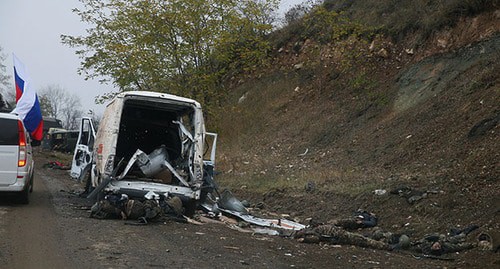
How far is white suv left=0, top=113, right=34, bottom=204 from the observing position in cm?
1192

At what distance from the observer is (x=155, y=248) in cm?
819

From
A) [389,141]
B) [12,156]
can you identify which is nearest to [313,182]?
[389,141]

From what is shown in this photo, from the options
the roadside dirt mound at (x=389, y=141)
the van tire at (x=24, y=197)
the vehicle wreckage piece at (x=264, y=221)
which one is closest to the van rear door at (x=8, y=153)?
the van tire at (x=24, y=197)

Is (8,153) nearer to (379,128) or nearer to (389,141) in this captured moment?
(389,141)

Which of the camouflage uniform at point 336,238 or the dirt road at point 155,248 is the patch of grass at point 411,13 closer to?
the camouflage uniform at point 336,238

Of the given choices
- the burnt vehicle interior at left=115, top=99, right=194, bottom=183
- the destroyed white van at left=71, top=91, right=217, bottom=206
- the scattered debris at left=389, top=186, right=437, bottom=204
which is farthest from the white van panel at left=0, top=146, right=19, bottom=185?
the scattered debris at left=389, top=186, right=437, bottom=204

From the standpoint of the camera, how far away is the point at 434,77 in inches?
736

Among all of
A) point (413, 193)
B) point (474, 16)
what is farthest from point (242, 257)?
point (474, 16)

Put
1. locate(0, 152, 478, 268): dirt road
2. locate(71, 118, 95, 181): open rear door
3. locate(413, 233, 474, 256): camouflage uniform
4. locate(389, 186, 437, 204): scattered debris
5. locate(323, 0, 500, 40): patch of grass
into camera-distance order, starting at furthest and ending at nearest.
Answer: locate(323, 0, 500, 40): patch of grass, locate(71, 118, 95, 181): open rear door, locate(389, 186, 437, 204): scattered debris, locate(413, 233, 474, 256): camouflage uniform, locate(0, 152, 478, 268): dirt road

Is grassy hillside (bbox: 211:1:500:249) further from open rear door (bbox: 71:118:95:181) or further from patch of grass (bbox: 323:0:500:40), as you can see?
open rear door (bbox: 71:118:95:181)

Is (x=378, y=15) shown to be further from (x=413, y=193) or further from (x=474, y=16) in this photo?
(x=413, y=193)

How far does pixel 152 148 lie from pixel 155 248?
19.7ft

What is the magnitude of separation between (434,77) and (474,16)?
246 cm

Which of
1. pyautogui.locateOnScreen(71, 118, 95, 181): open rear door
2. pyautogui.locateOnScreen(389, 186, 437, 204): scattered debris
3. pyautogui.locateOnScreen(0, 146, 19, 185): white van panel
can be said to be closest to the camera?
pyautogui.locateOnScreen(389, 186, 437, 204): scattered debris
